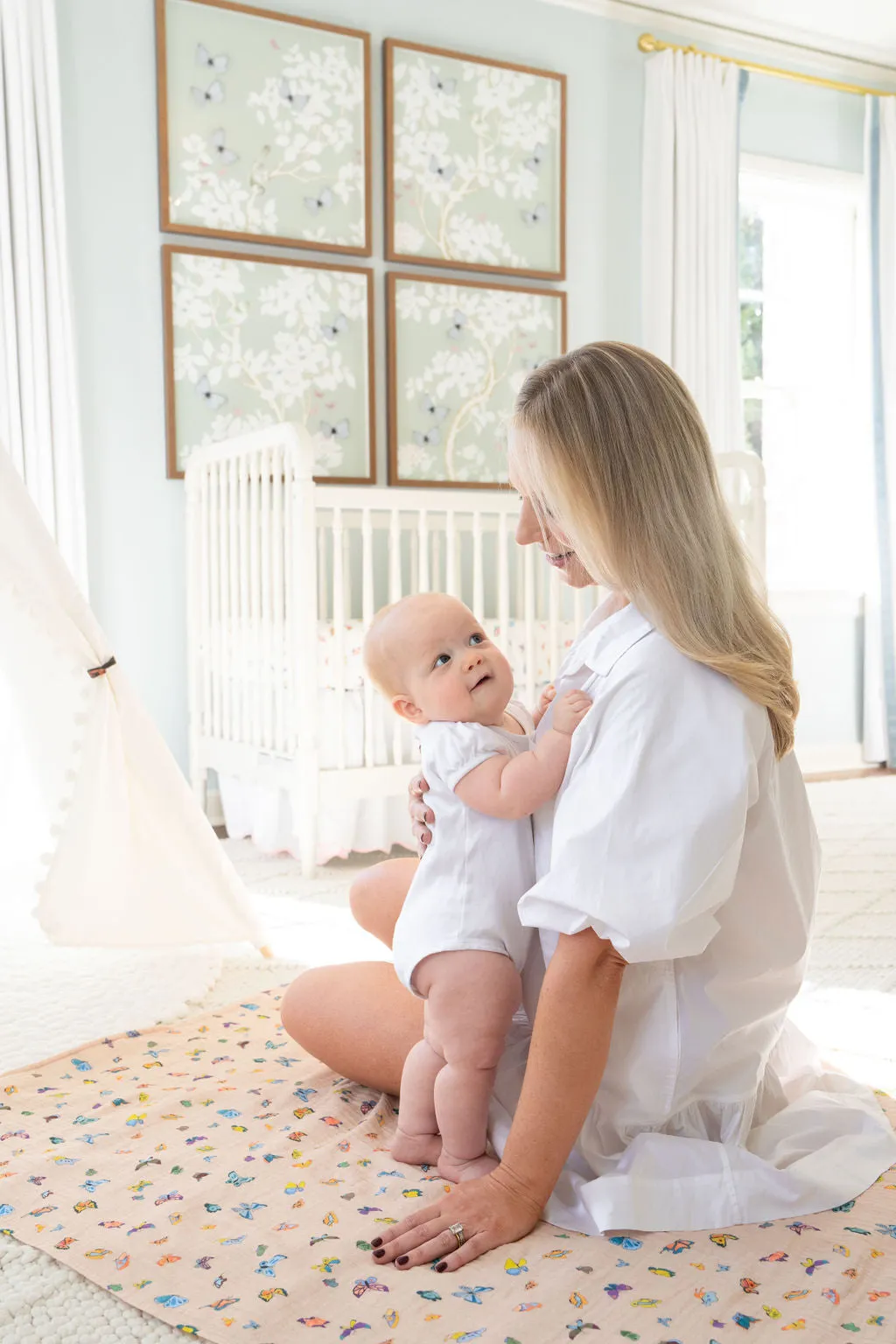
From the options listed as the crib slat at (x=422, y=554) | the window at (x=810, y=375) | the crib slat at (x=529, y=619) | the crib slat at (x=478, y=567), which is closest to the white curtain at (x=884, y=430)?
the window at (x=810, y=375)

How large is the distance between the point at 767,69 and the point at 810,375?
3.44 feet

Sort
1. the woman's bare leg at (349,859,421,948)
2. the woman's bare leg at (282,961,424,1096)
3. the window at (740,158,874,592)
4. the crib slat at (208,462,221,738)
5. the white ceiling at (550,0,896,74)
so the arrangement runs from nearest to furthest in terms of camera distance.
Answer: the woman's bare leg at (282,961,424,1096), the woman's bare leg at (349,859,421,948), the crib slat at (208,462,221,738), the white ceiling at (550,0,896,74), the window at (740,158,874,592)

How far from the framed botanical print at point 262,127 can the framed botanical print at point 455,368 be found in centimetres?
25

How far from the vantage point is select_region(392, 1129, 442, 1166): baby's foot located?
1.25 meters

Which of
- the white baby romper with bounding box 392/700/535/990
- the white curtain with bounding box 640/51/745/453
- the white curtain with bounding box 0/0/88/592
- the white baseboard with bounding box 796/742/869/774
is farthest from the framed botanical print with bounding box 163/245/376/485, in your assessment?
the white baby romper with bounding box 392/700/535/990

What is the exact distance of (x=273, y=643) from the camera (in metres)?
2.82

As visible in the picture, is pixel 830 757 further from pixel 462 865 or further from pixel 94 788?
pixel 462 865

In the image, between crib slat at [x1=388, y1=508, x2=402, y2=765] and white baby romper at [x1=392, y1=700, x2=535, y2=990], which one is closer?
white baby romper at [x1=392, y1=700, x2=535, y2=990]

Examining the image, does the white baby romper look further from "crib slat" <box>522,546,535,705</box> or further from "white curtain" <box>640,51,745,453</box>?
"white curtain" <box>640,51,745,453</box>

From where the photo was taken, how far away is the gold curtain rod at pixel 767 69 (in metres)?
3.89

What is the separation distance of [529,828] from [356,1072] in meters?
0.43

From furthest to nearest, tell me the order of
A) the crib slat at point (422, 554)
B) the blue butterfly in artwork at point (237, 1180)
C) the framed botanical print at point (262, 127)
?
the framed botanical print at point (262, 127), the crib slat at point (422, 554), the blue butterfly in artwork at point (237, 1180)

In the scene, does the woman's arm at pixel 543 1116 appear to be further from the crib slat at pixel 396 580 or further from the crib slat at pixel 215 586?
the crib slat at pixel 215 586

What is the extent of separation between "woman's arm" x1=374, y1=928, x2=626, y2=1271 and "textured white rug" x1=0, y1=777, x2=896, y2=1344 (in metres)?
0.23
